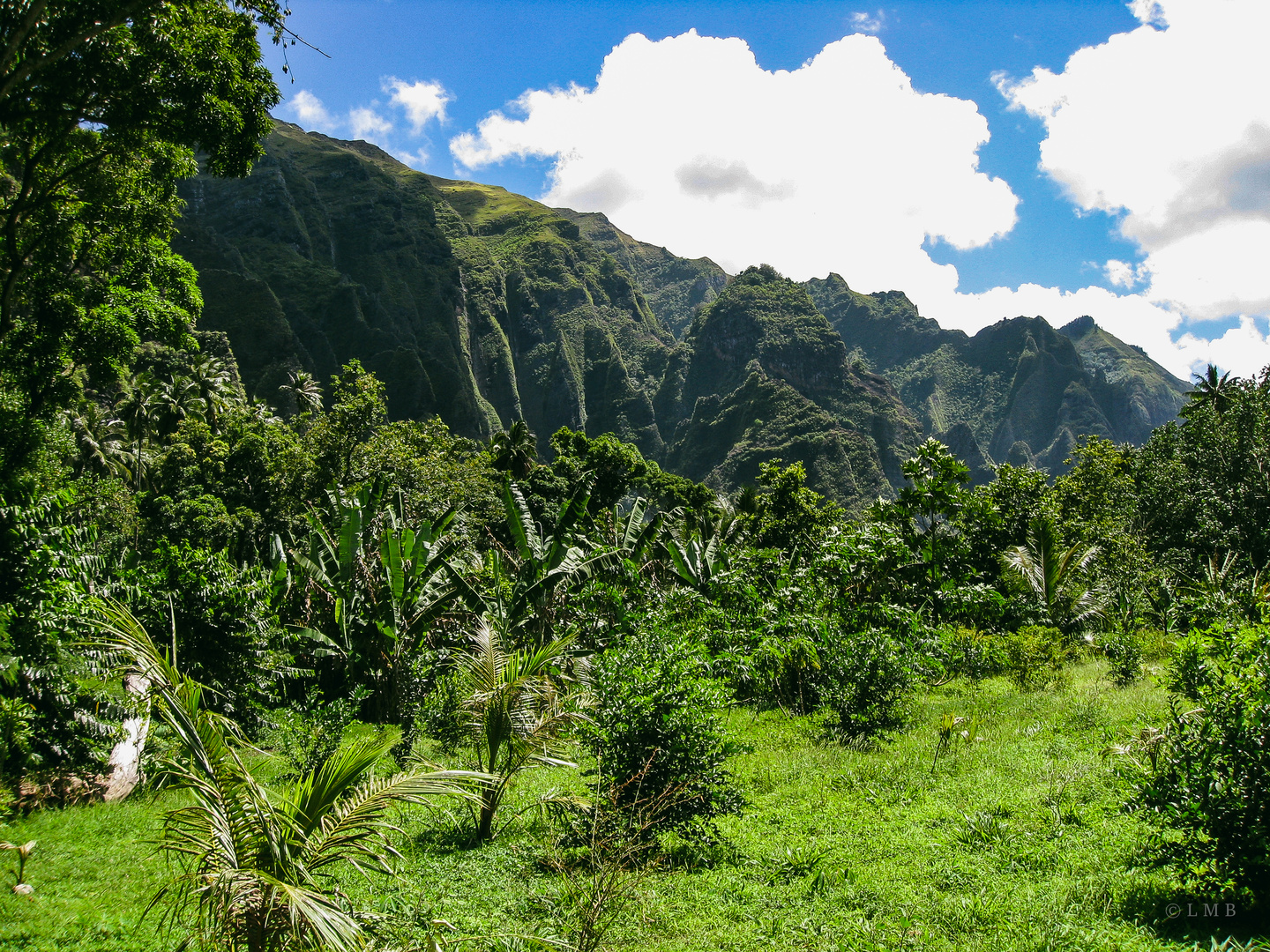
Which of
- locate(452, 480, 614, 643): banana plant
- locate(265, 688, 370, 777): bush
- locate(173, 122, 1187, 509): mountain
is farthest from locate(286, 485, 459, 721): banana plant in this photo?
locate(173, 122, 1187, 509): mountain

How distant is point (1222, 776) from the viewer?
13.2ft

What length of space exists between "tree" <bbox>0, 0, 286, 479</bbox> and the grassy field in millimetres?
6481

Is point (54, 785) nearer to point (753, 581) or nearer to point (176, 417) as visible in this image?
point (753, 581)

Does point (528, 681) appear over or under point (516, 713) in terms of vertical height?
over

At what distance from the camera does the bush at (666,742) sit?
19.7 ft

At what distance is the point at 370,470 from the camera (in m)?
24.0

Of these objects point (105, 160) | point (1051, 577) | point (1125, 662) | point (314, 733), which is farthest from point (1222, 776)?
point (105, 160)

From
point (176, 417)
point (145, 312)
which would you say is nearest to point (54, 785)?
point (145, 312)

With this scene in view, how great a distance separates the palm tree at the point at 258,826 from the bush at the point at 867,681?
715 cm

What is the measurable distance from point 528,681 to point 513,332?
153 meters

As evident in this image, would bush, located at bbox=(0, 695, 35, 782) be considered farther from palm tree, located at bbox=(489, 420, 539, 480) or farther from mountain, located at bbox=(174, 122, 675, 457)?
mountain, located at bbox=(174, 122, 675, 457)

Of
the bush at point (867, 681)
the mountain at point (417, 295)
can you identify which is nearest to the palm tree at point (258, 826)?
the bush at point (867, 681)

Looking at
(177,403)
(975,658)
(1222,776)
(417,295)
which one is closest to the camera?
(1222,776)

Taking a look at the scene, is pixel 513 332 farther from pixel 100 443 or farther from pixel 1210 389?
pixel 1210 389
